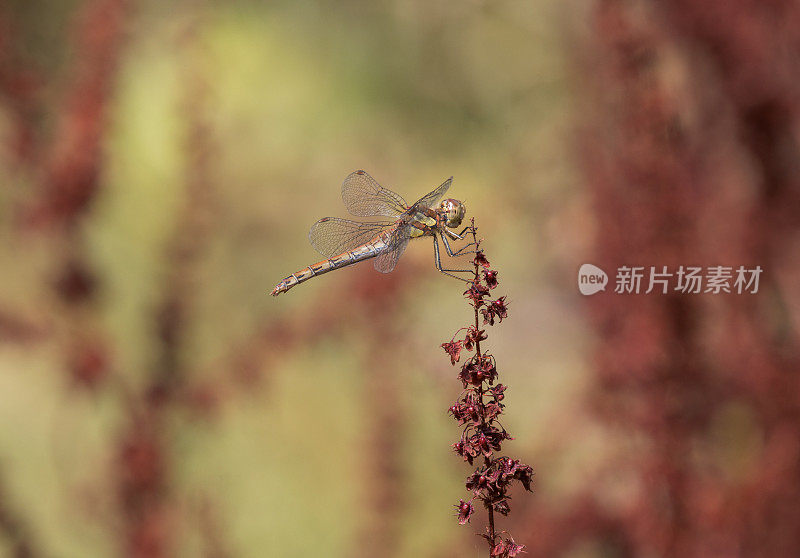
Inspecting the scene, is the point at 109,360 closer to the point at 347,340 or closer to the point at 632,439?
the point at 347,340

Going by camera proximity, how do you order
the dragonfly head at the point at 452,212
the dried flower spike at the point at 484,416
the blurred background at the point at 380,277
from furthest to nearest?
1. the blurred background at the point at 380,277
2. the dragonfly head at the point at 452,212
3. the dried flower spike at the point at 484,416

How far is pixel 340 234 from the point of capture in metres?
0.47

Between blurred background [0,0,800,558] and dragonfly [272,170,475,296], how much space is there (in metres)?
0.48

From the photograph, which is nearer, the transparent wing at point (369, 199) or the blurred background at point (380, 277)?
the transparent wing at point (369, 199)

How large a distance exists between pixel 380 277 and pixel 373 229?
19.4 inches

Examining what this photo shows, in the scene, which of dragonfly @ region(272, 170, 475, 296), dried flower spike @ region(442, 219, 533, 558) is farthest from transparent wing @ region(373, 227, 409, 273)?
dried flower spike @ region(442, 219, 533, 558)

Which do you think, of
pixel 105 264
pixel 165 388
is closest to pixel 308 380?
pixel 165 388

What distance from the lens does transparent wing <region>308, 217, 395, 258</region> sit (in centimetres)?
44

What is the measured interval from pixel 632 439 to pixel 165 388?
0.67 meters

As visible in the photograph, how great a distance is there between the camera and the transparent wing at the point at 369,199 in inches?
18.8

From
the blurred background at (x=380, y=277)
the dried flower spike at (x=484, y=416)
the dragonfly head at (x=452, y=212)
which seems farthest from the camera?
the blurred background at (x=380, y=277)

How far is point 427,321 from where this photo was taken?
1.05 m

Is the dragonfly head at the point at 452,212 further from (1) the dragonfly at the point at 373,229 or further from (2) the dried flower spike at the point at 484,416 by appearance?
(2) the dried flower spike at the point at 484,416

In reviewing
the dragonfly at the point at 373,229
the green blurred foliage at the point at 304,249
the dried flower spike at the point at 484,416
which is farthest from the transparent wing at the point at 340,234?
the green blurred foliage at the point at 304,249
